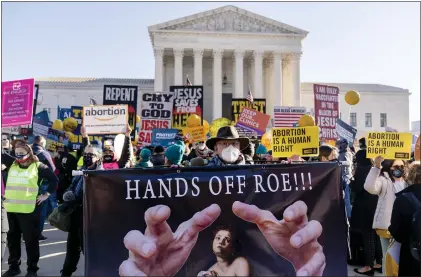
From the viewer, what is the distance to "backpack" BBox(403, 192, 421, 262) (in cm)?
362

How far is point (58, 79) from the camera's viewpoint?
196ft

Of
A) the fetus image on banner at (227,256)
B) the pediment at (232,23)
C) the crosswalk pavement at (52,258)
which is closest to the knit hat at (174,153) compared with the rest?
the crosswalk pavement at (52,258)

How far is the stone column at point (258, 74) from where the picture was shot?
163 ft

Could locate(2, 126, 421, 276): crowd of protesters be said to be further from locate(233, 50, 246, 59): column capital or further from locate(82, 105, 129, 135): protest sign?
locate(233, 50, 246, 59): column capital

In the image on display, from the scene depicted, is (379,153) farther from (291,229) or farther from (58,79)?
(58,79)

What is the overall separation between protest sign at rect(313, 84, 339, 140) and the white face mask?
8.00m

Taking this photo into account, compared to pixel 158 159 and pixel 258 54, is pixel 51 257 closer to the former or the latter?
pixel 158 159

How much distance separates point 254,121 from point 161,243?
1015 cm

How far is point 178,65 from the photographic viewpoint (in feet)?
163

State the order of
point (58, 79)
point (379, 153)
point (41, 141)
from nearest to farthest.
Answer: point (379, 153), point (41, 141), point (58, 79)

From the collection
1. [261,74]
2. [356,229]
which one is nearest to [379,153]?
[356,229]

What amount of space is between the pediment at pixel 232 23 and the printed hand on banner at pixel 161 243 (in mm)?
48052

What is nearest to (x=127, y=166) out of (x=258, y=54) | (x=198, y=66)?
(x=198, y=66)

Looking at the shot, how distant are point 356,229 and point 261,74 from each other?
45221 mm
